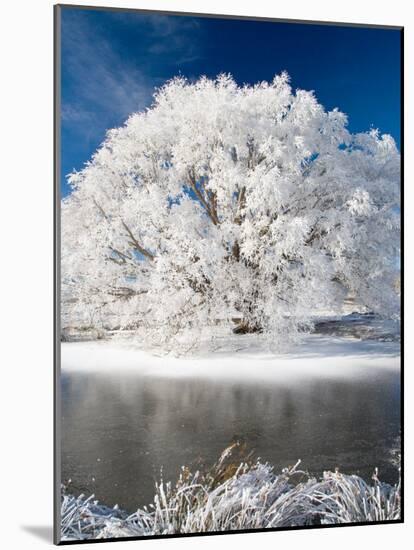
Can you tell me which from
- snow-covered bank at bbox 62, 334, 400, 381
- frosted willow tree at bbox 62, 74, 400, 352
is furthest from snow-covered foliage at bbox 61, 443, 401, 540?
frosted willow tree at bbox 62, 74, 400, 352

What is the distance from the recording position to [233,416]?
336 cm

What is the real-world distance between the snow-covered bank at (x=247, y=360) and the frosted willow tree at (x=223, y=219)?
11 centimetres

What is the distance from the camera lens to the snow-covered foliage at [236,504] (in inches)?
126

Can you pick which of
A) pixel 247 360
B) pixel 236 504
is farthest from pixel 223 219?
pixel 236 504

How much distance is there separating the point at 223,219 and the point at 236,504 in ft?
4.99

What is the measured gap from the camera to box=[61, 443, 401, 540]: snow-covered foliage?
10.5 feet

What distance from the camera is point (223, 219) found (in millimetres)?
3426

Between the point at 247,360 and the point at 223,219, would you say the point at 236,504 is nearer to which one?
the point at 247,360

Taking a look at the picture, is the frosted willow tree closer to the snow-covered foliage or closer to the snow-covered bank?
the snow-covered bank

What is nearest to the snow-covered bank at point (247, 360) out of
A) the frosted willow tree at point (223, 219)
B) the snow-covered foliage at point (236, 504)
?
the frosted willow tree at point (223, 219)

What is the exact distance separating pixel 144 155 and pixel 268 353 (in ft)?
4.14

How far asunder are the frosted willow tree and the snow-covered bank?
113 mm

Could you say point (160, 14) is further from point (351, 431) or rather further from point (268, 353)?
point (351, 431)

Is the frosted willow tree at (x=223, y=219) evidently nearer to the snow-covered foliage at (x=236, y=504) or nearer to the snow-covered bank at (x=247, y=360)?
the snow-covered bank at (x=247, y=360)
